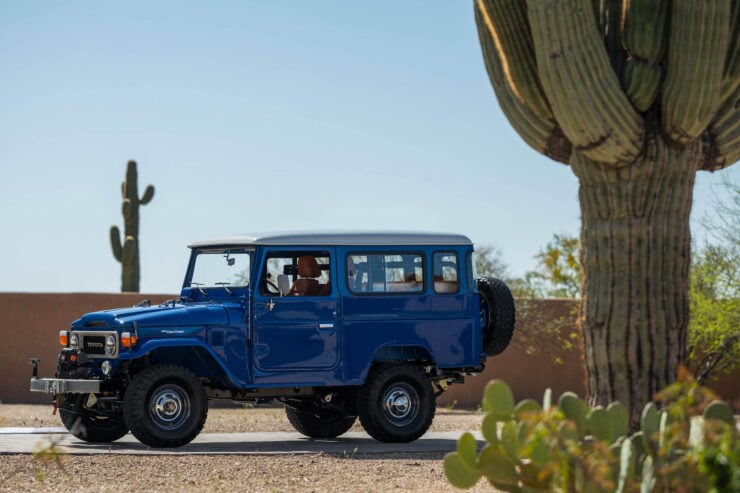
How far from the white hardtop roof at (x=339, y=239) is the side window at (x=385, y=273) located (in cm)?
16

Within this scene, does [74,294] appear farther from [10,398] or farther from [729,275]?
[729,275]

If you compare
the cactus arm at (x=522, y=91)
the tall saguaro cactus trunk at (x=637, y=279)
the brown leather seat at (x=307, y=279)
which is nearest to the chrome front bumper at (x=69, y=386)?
the brown leather seat at (x=307, y=279)

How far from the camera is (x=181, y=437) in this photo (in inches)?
524

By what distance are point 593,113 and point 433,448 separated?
4524 mm

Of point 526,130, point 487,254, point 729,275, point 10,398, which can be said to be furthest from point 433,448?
point 487,254

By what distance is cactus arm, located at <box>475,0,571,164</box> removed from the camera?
38.3ft

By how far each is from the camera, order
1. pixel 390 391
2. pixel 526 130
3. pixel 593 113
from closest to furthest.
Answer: pixel 593 113
pixel 526 130
pixel 390 391

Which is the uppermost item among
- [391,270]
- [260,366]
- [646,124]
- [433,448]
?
[646,124]

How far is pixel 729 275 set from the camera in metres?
20.7

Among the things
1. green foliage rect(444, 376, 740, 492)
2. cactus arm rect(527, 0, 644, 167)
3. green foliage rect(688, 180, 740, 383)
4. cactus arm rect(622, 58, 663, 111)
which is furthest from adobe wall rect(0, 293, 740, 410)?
green foliage rect(444, 376, 740, 492)

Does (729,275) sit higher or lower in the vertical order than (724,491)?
higher

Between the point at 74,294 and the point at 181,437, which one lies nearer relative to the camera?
the point at 181,437

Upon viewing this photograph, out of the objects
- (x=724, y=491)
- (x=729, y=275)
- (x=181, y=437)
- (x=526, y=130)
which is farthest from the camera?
(x=729, y=275)

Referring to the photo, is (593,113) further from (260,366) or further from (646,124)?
(260,366)
